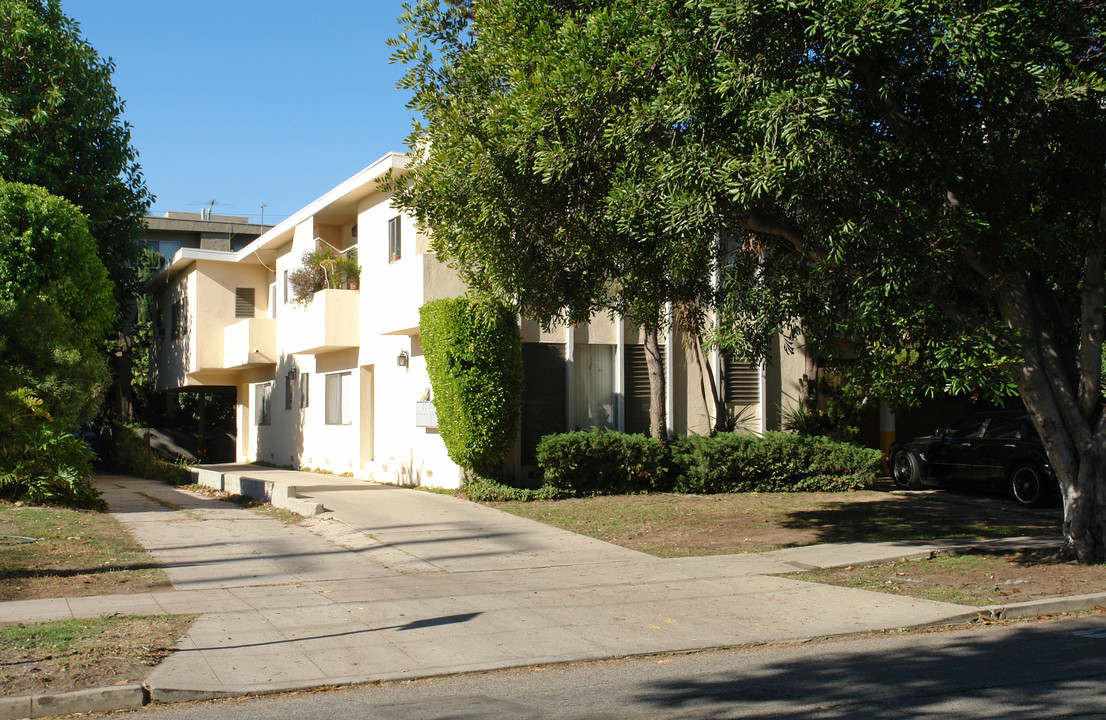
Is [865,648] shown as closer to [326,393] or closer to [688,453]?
[688,453]

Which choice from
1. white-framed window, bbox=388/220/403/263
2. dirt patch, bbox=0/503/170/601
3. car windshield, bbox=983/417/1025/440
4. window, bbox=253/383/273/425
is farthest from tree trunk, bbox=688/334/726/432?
window, bbox=253/383/273/425

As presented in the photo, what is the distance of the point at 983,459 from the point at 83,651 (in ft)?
47.1

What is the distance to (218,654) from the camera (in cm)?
680

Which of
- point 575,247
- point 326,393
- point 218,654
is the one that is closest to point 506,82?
point 575,247

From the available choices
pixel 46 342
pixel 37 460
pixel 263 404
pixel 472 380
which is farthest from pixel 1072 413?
pixel 263 404

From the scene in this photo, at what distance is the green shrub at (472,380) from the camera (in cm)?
1570

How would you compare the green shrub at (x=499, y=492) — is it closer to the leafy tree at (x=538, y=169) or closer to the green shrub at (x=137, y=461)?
the leafy tree at (x=538, y=169)

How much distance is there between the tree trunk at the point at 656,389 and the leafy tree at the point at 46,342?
31.2 ft

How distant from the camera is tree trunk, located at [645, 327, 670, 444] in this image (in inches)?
685

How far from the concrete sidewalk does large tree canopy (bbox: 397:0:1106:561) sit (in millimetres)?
2572

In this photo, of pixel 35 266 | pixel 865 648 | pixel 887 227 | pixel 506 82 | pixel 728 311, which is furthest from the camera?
pixel 35 266

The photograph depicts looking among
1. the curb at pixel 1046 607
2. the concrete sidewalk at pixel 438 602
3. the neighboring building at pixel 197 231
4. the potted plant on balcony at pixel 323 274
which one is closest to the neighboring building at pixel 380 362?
the potted plant on balcony at pixel 323 274

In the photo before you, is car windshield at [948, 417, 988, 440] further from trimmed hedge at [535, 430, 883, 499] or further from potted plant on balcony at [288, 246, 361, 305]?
potted plant on balcony at [288, 246, 361, 305]

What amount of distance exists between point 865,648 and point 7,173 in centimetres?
2218
